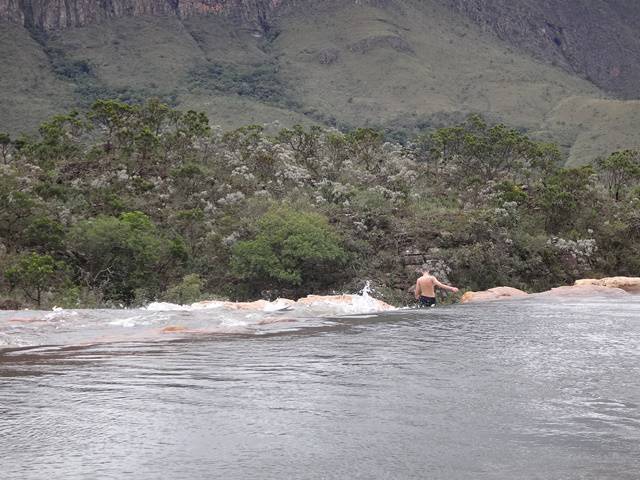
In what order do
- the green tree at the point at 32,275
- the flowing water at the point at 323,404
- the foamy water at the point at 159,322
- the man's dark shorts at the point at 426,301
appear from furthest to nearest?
the green tree at the point at 32,275, the man's dark shorts at the point at 426,301, the foamy water at the point at 159,322, the flowing water at the point at 323,404

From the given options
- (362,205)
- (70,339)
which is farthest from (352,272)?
(70,339)

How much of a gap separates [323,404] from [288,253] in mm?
27557

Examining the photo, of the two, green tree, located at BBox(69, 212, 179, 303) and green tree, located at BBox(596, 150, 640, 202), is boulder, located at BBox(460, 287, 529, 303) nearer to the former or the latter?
green tree, located at BBox(69, 212, 179, 303)

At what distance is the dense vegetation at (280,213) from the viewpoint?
34.6m

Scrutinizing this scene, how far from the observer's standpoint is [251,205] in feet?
135

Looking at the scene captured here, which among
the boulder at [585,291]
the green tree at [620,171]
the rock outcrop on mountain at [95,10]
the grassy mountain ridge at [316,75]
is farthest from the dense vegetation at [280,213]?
the rock outcrop on mountain at [95,10]

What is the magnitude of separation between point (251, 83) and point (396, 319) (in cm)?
13201

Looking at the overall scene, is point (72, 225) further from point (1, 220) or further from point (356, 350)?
Answer: point (356, 350)

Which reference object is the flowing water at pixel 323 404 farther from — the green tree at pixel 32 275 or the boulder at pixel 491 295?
the green tree at pixel 32 275

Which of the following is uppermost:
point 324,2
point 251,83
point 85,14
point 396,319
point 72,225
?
point 324,2

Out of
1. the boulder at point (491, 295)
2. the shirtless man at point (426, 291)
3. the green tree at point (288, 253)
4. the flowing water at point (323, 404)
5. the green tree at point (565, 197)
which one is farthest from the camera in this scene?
the green tree at point (565, 197)

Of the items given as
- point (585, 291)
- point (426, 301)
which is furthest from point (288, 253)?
point (585, 291)

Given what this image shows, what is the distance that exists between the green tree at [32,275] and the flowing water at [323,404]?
44.2ft

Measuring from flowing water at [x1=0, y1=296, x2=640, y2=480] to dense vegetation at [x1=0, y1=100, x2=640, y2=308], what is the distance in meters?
17.2
